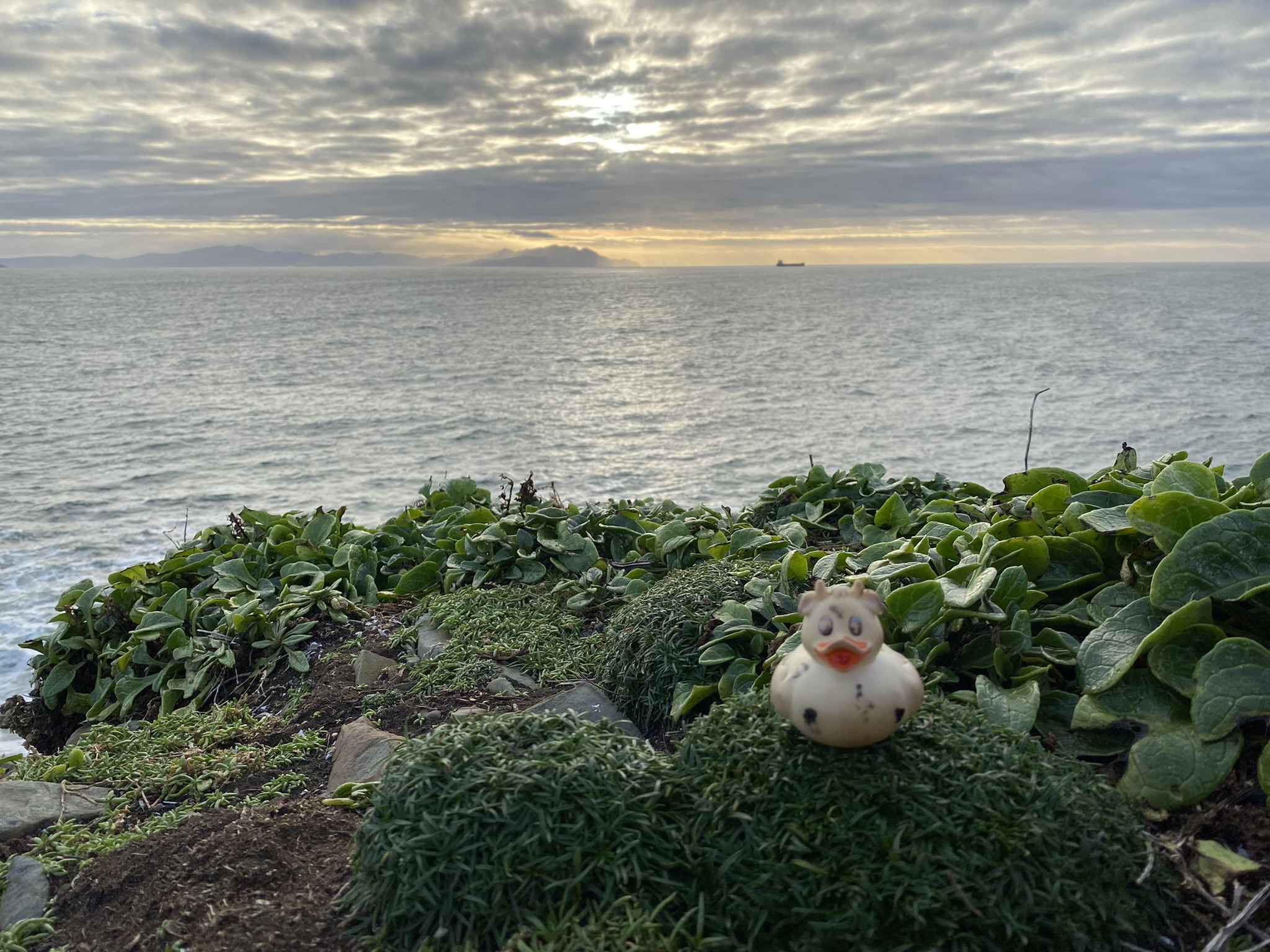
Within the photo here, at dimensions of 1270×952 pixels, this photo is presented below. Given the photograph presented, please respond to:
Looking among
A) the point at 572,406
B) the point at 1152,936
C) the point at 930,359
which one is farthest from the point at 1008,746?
the point at 930,359

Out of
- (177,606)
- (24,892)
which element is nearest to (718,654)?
(24,892)

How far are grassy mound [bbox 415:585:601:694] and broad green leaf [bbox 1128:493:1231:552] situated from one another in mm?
2757

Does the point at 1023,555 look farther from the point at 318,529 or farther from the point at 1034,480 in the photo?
the point at 318,529

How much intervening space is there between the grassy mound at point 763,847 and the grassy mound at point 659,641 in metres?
1.35

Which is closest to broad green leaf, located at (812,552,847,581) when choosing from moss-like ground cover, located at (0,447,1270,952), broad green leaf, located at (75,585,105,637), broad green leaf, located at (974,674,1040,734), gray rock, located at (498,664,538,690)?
moss-like ground cover, located at (0,447,1270,952)

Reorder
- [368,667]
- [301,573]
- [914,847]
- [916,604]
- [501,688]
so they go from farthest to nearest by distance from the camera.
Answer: [301,573], [368,667], [501,688], [916,604], [914,847]

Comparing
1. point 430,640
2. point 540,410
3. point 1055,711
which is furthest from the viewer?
point 540,410

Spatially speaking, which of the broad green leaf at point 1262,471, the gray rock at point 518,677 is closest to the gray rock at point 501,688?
the gray rock at point 518,677

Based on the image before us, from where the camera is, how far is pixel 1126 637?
131 inches

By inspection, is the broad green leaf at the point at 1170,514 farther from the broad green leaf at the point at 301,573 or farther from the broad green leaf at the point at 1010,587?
the broad green leaf at the point at 301,573

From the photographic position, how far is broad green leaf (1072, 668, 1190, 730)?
10.2ft

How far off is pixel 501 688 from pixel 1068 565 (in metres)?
2.85

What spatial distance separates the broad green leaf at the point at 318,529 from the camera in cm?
694

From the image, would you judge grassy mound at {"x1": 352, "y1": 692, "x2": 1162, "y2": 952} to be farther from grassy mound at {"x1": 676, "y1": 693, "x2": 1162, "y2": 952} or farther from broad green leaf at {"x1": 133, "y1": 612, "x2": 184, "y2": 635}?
broad green leaf at {"x1": 133, "y1": 612, "x2": 184, "y2": 635}
